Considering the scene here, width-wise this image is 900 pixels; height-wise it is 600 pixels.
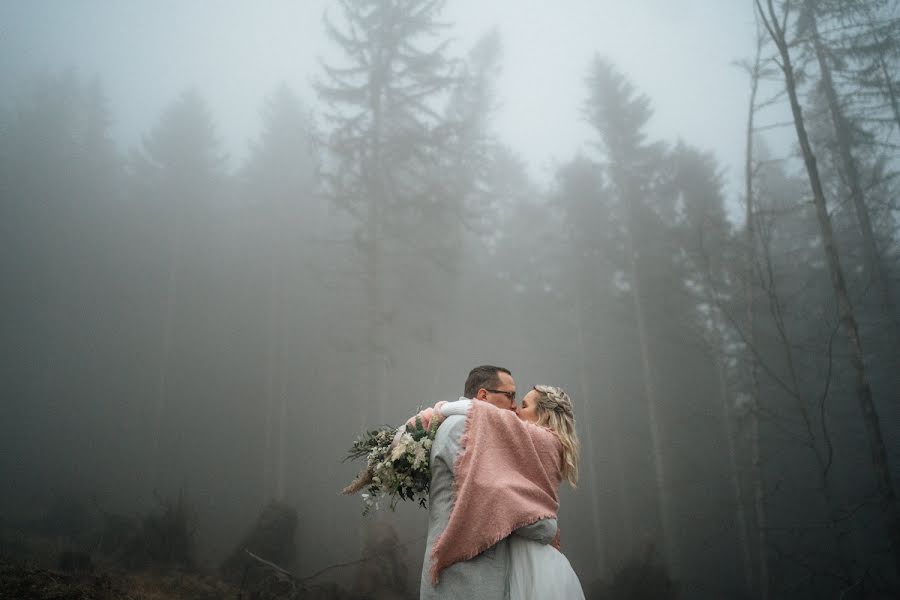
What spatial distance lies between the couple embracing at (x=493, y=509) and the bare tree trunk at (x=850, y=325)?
6.01m

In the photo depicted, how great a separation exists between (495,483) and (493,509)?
5.0 inches

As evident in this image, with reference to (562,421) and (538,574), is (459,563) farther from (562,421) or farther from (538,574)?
(562,421)

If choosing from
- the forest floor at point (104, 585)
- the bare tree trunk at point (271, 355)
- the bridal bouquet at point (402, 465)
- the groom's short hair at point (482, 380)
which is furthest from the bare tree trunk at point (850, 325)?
the bare tree trunk at point (271, 355)

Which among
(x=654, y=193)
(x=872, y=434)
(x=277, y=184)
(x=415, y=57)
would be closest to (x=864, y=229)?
(x=654, y=193)

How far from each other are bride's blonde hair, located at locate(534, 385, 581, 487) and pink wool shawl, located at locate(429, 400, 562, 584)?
10 cm

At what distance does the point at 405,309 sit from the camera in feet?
51.7

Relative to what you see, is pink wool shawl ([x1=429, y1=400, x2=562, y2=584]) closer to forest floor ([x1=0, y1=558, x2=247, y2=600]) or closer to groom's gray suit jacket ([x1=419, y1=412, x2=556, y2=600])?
groom's gray suit jacket ([x1=419, y1=412, x2=556, y2=600])

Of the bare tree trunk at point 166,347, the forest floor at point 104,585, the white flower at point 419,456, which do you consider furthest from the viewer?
the bare tree trunk at point 166,347

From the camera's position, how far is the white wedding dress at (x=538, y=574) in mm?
2199

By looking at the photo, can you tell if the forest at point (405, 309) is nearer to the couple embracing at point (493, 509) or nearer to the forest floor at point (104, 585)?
the forest floor at point (104, 585)

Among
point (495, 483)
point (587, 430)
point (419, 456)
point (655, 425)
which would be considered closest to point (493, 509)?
point (495, 483)

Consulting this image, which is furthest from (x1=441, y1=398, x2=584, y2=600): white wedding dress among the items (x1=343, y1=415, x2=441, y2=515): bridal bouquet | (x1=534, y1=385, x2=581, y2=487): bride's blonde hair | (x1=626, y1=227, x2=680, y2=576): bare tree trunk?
(x1=626, y1=227, x2=680, y2=576): bare tree trunk

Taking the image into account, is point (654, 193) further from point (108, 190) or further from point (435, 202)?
point (108, 190)

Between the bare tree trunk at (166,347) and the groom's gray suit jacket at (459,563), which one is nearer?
the groom's gray suit jacket at (459,563)
